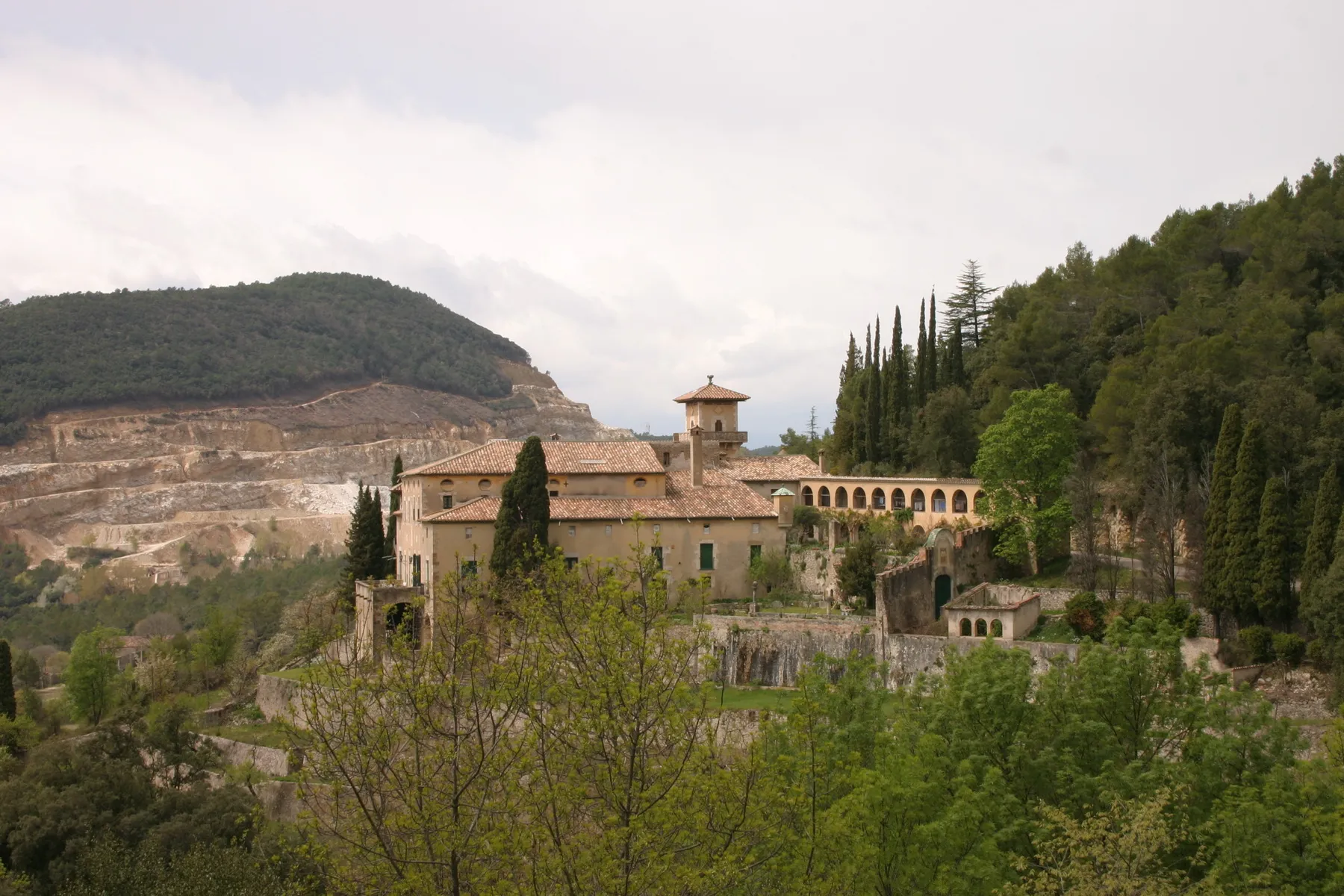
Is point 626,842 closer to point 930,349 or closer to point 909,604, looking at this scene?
point 909,604

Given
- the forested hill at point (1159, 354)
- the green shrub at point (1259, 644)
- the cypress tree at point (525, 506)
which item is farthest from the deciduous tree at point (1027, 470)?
the cypress tree at point (525, 506)

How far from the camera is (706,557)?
42344mm

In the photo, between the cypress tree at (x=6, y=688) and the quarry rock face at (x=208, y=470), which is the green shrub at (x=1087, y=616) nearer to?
the cypress tree at (x=6, y=688)

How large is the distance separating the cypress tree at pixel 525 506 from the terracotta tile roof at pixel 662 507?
1.18 metres

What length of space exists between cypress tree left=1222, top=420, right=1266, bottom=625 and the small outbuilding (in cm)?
558

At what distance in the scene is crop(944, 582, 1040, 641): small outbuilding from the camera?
111 feet

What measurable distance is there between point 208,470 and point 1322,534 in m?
117

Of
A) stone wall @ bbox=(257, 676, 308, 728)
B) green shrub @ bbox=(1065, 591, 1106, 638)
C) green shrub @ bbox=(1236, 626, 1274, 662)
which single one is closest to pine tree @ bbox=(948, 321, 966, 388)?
green shrub @ bbox=(1065, 591, 1106, 638)

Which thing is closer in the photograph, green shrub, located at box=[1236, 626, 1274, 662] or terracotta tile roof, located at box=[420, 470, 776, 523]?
green shrub, located at box=[1236, 626, 1274, 662]

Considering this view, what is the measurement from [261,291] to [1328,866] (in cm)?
16740

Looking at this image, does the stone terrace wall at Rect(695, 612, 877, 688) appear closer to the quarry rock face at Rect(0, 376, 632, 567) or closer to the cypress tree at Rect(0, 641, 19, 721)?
the cypress tree at Rect(0, 641, 19, 721)

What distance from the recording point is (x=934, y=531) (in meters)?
38.9

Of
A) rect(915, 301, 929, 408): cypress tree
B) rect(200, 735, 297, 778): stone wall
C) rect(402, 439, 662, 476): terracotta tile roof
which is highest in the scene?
rect(915, 301, 929, 408): cypress tree

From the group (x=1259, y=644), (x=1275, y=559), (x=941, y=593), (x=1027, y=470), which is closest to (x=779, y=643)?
(x=941, y=593)
